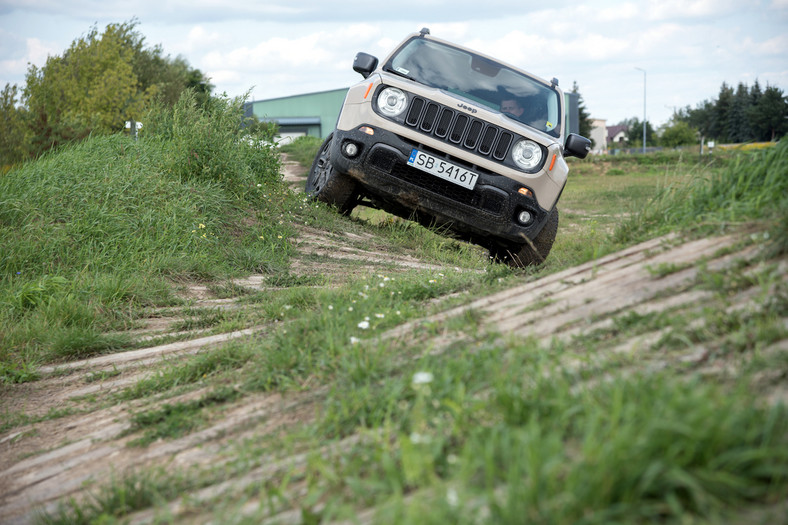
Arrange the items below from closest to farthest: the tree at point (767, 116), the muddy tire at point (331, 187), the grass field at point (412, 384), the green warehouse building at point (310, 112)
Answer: the grass field at point (412, 384), the muddy tire at point (331, 187), the green warehouse building at point (310, 112), the tree at point (767, 116)

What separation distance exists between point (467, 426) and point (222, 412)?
3.99 feet

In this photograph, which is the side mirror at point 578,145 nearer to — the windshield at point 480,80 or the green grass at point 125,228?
the windshield at point 480,80

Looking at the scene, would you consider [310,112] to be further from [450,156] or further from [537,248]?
[450,156]

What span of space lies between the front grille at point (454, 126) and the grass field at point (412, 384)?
52.8 inches

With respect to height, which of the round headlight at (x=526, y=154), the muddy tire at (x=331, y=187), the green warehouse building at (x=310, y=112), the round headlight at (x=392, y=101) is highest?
the green warehouse building at (x=310, y=112)

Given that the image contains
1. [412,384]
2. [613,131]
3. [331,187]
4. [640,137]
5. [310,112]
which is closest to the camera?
[412,384]

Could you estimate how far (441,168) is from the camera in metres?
6.00

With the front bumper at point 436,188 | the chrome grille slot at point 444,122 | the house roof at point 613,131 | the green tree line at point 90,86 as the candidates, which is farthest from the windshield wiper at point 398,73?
the house roof at point 613,131

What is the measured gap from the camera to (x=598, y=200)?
17219mm

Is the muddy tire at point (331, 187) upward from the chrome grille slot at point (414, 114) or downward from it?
downward

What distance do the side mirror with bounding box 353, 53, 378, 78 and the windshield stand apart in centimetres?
15

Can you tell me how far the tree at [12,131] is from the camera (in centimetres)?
1071

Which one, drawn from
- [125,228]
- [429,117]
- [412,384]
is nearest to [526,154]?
[429,117]

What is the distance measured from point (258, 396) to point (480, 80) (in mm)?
4924
